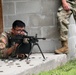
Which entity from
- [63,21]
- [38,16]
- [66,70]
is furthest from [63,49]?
[66,70]

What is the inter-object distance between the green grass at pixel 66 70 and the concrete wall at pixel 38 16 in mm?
626

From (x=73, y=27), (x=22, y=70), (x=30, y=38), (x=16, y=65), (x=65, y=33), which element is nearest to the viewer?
(x=22, y=70)

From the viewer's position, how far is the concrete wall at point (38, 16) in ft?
25.9

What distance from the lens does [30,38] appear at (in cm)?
660

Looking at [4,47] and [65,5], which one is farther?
[65,5]

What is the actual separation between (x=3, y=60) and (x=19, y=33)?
609mm

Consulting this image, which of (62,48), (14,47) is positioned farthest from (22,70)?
(62,48)

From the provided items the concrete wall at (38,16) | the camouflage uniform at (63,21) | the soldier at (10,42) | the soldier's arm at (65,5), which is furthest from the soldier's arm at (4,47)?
the soldier's arm at (65,5)

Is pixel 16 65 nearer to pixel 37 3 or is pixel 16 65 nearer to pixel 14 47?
pixel 14 47

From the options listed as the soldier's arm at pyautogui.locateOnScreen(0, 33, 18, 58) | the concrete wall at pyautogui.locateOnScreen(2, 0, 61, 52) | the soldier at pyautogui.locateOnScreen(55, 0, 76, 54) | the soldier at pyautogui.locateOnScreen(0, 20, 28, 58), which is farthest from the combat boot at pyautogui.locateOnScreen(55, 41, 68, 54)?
the soldier's arm at pyautogui.locateOnScreen(0, 33, 18, 58)

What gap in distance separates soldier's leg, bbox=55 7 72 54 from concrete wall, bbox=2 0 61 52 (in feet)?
0.67

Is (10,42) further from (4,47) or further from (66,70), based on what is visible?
(66,70)

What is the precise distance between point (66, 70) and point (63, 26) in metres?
1.34

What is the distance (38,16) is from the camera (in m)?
7.89
